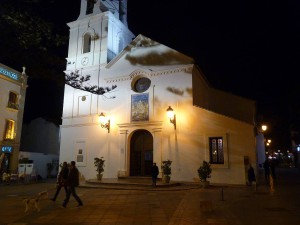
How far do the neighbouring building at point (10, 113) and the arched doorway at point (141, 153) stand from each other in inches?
470

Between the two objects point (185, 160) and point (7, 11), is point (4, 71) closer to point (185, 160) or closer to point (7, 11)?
point (185, 160)

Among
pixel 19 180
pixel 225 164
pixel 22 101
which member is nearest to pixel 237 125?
pixel 225 164

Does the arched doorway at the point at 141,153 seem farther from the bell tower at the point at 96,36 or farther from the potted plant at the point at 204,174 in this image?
the bell tower at the point at 96,36

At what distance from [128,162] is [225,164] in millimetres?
7043

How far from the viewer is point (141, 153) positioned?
21688 millimetres

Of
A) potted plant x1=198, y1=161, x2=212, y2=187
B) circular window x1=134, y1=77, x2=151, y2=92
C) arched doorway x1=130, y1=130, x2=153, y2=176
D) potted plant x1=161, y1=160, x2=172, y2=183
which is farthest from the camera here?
circular window x1=134, y1=77, x2=151, y2=92

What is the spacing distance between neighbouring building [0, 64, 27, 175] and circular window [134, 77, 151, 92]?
10628mm

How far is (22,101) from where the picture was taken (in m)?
28.3

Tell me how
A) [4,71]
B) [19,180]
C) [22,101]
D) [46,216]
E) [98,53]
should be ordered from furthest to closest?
[22,101]
[4,71]
[98,53]
[19,180]
[46,216]

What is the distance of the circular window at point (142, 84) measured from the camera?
73.2 feet

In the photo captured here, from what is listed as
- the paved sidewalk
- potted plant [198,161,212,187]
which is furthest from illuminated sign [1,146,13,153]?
potted plant [198,161,212,187]

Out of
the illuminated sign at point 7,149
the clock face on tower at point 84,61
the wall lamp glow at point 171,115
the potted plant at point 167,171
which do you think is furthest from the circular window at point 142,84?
the illuminated sign at point 7,149

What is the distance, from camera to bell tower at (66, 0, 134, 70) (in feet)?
80.5

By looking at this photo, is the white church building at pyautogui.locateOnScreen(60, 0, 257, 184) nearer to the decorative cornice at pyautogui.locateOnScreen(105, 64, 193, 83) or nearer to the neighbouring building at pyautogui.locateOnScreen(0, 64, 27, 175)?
the decorative cornice at pyautogui.locateOnScreen(105, 64, 193, 83)
